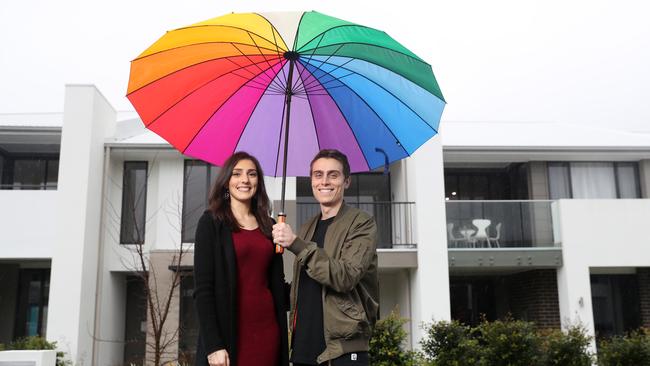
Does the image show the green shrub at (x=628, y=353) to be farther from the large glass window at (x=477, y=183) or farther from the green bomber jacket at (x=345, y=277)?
the green bomber jacket at (x=345, y=277)

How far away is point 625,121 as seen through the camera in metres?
37.8

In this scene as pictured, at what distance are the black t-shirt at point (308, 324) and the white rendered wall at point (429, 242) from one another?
31.4 ft

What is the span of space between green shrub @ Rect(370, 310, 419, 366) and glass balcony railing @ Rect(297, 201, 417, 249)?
329cm

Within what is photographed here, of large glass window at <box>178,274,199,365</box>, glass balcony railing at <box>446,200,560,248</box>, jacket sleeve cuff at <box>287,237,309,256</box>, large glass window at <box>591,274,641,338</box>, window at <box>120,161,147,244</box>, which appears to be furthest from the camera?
large glass window at <box>591,274,641,338</box>

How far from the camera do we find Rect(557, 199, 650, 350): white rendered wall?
537 inches

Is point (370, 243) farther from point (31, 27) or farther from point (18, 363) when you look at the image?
point (31, 27)

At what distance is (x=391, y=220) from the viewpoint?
539 inches

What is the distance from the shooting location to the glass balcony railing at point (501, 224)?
45.5ft

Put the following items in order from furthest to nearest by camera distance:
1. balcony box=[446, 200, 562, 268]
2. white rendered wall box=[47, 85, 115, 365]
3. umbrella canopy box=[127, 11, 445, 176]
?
balcony box=[446, 200, 562, 268] → white rendered wall box=[47, 85, 115, 365] → umbrella canopy box=[127, 11, 445, 176]

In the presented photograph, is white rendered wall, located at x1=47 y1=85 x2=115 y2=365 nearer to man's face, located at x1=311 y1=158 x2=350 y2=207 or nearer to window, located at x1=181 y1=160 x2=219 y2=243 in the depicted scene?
window, located at x1=181 y1=160 x2=219 y2=243

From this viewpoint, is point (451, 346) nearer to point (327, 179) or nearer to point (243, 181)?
point (327, 179)

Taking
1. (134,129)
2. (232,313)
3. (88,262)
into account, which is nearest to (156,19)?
(134,129)

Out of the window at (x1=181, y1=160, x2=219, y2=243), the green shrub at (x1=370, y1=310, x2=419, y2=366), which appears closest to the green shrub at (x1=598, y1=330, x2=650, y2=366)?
the green shrub at (x1=370, y1=310, x2=419, y2=366)

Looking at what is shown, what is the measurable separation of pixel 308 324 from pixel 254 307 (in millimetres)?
297
